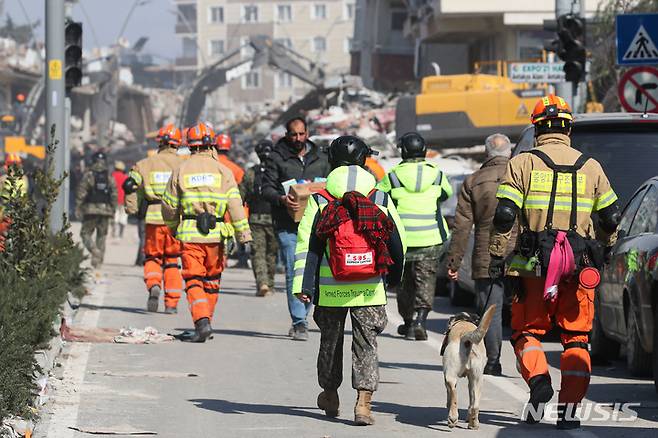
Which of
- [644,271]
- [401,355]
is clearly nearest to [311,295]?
[644,271]

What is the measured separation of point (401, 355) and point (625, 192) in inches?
91.8

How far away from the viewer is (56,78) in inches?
761

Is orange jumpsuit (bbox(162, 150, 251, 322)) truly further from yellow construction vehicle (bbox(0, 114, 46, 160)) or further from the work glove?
yellow construction vehicle (bbox(0, 114, 46, 160))

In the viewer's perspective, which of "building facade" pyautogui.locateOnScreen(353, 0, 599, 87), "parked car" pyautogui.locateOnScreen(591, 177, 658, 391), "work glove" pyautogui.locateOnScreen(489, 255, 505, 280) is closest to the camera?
"work glove" pyautogui.locateOnScreen(489, 255, 505, 280)

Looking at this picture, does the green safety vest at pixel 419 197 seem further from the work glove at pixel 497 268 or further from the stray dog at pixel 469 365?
the stray dog at pixel 469 365

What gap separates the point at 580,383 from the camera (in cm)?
923

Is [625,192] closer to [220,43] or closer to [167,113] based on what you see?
[167,113]

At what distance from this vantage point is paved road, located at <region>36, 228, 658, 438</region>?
9445mm

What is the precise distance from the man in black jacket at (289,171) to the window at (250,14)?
130 metres

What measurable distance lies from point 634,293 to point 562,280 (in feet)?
7.53

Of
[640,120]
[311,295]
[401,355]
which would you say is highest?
[640,120]

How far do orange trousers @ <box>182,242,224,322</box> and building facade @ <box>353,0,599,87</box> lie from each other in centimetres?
3236

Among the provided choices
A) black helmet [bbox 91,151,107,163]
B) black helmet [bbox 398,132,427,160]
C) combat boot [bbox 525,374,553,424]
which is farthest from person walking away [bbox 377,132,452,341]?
black helmet [bbox 91,151,107,163]

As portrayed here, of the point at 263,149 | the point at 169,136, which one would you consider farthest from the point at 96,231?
the point at 169,136
